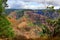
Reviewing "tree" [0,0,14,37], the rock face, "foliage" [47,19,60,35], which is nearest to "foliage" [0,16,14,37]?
"tree" [0,0,14,37]

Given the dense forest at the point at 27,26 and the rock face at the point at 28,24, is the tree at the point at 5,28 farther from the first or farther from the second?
the rock face at the point at 28,24

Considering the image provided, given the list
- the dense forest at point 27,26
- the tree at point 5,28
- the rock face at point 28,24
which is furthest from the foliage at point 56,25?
the tree at point 5,28

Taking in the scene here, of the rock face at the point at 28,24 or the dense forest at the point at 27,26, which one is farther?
the rock face at the point at 28,24

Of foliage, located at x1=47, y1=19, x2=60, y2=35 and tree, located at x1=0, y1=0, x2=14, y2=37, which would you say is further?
foliage, located at x1=47, y1=19, x2=60, y2=35

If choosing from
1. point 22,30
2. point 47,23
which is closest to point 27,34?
point 22,30

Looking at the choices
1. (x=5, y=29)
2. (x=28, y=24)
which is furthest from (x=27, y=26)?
(x=5, y=29)

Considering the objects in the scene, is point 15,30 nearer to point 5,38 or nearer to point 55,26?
point 5,38

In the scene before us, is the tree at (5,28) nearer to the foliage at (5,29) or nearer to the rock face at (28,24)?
the foliage at (5,29)

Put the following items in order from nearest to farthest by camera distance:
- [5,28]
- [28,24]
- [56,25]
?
[5,28]
[56,25]
[28,24]

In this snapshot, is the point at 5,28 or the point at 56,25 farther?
the point at 56,25

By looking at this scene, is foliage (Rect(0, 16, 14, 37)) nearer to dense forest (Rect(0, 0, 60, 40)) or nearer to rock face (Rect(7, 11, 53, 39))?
dense forest (Rect(0, 0, 60, 40))

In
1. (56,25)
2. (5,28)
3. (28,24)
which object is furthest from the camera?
(28,24)

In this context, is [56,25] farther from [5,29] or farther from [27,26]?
[5,29]
